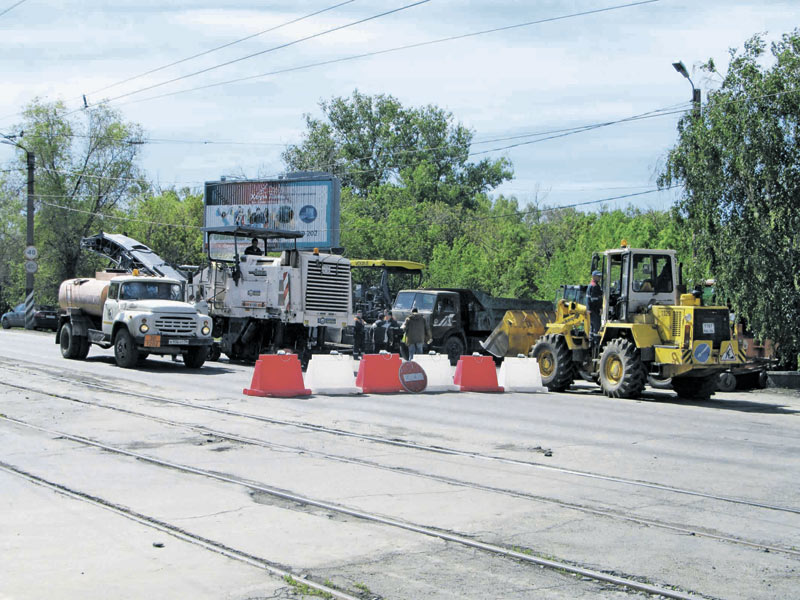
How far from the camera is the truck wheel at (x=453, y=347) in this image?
2773 centimetres

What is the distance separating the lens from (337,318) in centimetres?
2472

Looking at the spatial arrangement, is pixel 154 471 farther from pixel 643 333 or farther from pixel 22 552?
pixel 643 333

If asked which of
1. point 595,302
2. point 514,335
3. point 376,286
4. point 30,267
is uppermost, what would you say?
point 30,267

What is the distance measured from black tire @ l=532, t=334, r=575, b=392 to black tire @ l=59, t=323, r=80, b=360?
480 inches

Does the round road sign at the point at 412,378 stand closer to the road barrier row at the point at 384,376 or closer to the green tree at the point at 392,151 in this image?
the road barrier row at the point at 384,376

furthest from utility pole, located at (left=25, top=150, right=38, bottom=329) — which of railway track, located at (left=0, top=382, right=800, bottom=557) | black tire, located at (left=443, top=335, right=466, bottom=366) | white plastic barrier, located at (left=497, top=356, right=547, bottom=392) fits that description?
railway track, located at (left=0, top=382, right=800, bottom=557)

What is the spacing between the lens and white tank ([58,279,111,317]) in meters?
23.8

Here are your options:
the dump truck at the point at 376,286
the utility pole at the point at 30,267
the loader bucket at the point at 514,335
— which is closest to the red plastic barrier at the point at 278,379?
the loader bucket at the point at 514,335

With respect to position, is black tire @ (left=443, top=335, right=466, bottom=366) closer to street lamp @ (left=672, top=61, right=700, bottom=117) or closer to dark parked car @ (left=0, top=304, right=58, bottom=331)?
street lamp @ (left=672, top=61, right=700, bottom=117)

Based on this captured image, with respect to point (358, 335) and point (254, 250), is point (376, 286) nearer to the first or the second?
point (358, 335)

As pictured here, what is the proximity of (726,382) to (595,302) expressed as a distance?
10.2 ft

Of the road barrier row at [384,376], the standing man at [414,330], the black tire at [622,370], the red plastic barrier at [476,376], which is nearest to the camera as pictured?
the road barrier row at [384,376]

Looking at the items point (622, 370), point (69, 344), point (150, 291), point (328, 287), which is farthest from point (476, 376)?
point (69, 344)

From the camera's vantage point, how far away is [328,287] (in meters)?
24.7
